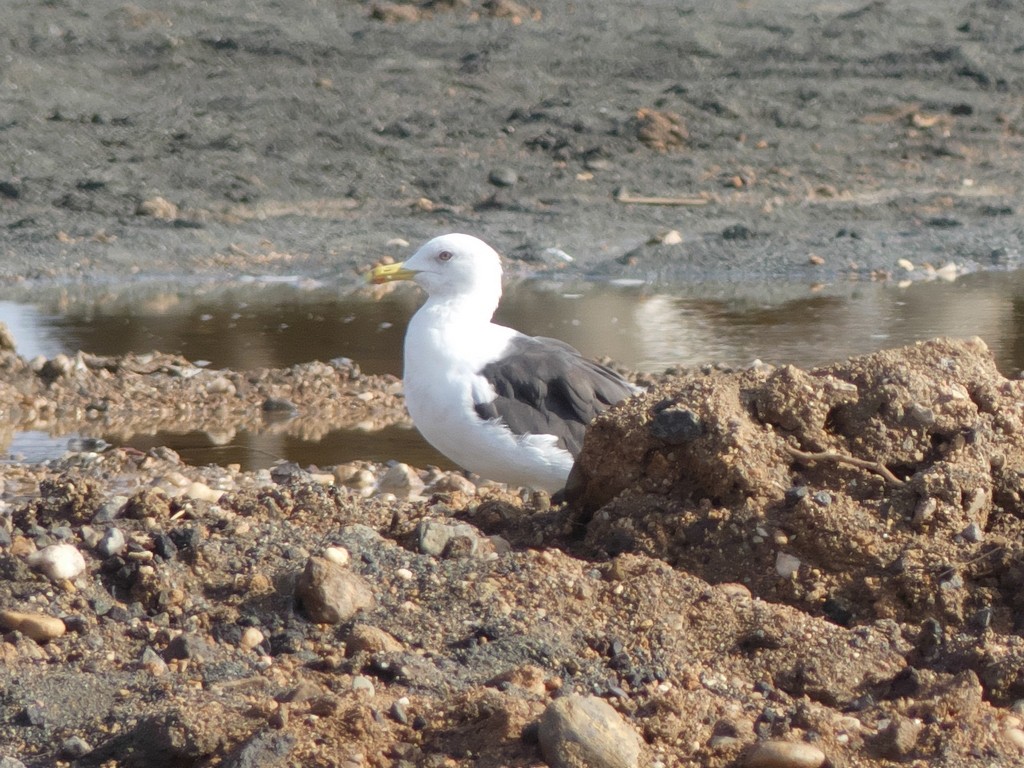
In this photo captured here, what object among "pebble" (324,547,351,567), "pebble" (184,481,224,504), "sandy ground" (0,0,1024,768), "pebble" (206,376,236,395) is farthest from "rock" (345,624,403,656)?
"pebble" (206,376,236,395)

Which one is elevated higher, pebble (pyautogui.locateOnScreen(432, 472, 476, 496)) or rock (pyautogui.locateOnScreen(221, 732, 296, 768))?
rock (pyautogui.locateOnScreen(221, 732, 296, 768))

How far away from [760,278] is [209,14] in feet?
29.3

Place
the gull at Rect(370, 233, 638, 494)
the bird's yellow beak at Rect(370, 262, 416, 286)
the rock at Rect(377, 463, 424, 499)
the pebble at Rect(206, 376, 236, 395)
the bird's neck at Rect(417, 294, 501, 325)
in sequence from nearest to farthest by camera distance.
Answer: the gull at Rect(370, 233, 638, 494) < the bird's neck at Rect(417, 294, 501, 325) < the bird's yellow beak at Rect(370, 262, 416, 286) < the rock at Rect(377, 463, 424, 499) < the pebble at Rect(206, 376, 236, 395)

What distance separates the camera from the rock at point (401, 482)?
22.5ft

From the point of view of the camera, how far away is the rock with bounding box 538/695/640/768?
10.0 ft

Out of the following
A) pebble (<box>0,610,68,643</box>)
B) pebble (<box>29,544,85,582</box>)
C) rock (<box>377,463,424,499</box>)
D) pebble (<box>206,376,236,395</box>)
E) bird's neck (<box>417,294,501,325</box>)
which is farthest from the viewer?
pebble (<box>206,376,236,395</box>)

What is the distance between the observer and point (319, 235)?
1448 centimetres

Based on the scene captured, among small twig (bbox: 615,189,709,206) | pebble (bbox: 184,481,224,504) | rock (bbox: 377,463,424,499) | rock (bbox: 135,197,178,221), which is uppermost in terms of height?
pebble (bbox: 184,481,224,504)

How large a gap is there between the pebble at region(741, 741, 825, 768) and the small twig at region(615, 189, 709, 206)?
12.4 m

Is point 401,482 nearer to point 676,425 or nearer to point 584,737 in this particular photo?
A: point 676,425

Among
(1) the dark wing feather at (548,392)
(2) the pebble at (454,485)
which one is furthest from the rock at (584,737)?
(2) the pebble at (454,485)

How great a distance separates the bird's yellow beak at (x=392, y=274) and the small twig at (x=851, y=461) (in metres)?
2.56

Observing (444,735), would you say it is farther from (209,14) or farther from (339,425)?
(209,14)

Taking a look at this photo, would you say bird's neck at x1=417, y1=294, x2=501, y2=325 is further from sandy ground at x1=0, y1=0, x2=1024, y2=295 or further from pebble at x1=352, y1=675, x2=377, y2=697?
sandy ground at x1=0, y1=0, x2=1024, y2=295
